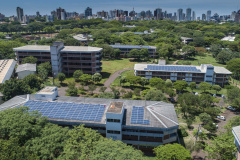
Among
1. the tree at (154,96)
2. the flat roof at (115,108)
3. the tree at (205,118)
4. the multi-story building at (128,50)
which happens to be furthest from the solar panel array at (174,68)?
the multi-story building at (128,50)

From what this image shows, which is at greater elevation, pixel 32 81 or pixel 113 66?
pixel 113 66

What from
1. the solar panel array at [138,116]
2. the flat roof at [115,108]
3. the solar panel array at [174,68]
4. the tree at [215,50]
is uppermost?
the tree at [215,50]

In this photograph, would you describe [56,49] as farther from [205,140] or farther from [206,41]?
[206,41]

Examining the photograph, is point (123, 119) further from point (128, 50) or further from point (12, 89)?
point (128, 50)

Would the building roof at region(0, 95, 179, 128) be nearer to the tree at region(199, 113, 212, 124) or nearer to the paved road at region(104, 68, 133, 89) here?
the tree at region(199, 113, 212, 124)

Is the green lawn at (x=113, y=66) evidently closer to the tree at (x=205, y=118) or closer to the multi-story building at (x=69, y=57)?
the multi-story building at (x=69, y=57)

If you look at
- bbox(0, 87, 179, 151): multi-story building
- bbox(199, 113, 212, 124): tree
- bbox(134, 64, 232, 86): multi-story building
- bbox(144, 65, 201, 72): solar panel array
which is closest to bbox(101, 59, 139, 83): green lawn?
bbox(134, 64, 232, 86): multi-story building

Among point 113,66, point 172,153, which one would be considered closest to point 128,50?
point 113,66
